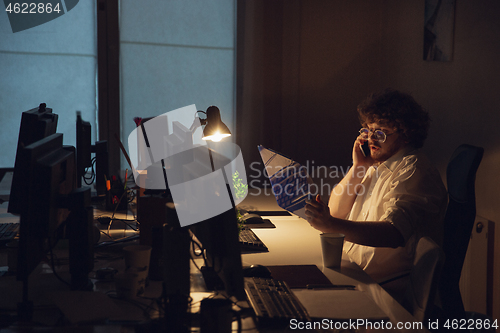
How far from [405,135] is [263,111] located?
1604mm

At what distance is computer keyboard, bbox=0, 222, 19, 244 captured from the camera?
1.68 metres

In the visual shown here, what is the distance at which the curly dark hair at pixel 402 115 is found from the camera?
5.89 ft

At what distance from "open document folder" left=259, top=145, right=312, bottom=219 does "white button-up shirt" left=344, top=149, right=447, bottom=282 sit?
0.30 meters

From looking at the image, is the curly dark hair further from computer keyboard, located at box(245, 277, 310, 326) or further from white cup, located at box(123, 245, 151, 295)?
white cup, located at box(123, 245, 151, 295)

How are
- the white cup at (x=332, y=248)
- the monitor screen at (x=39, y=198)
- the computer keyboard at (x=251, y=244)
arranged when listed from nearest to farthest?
the monitor screen at (x=39, y=198) → the white cup at (x=332, y=248) → the computer keyboard at (x=251, y=244)


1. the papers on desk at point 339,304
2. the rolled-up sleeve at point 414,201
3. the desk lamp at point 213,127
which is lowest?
the papers on desk at point 339,304

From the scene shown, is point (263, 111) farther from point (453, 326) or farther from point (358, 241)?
point (453, 326)

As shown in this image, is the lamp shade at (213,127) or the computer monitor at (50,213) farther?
the lamp shade at (213,127)

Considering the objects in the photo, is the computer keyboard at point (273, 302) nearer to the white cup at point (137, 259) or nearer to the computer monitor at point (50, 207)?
the white cup at point (137, 259)

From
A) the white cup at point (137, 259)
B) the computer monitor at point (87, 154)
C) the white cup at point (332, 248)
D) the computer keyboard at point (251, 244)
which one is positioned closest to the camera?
the white cup at point (137, 259)

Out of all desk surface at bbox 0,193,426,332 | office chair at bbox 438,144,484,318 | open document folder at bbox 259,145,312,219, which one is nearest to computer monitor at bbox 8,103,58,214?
desk surface at bbox 0,193,426,332

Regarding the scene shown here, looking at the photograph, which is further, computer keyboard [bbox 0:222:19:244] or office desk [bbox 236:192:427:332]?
computer keyboard [bbox 0:222:19:244]

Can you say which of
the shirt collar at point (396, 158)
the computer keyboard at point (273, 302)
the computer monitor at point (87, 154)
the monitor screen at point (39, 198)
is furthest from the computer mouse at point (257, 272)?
the computer monitor at point (87, 154)

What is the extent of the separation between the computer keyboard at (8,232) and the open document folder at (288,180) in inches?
40.1
